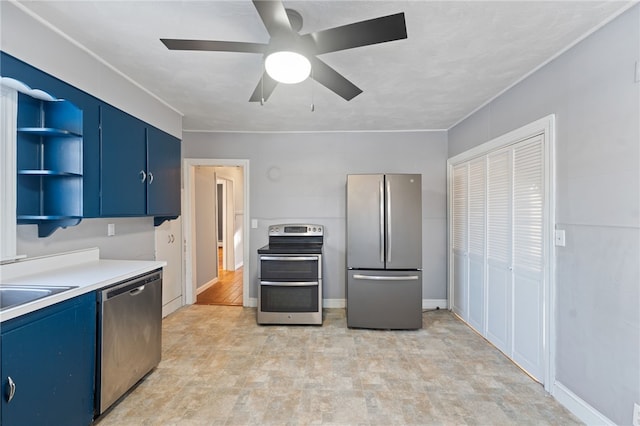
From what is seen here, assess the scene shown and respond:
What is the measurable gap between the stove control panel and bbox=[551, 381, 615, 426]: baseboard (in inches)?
108

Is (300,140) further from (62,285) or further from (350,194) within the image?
(62,285)

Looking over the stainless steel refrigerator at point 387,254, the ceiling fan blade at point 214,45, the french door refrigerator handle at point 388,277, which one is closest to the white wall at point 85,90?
the ceiling fan blade at point 214,45

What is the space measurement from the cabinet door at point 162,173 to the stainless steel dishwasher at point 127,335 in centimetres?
87

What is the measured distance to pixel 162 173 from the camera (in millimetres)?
3000

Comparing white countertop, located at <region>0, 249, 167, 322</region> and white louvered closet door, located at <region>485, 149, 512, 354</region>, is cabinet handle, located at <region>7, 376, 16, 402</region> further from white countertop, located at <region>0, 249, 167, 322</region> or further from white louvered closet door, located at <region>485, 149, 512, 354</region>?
white louvered closet door, located at <region>485, 149, 512, 354</region>

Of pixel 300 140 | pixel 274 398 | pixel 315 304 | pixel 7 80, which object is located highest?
pixel 300 140

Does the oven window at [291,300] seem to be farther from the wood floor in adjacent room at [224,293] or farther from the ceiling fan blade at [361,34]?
the ceiling fan blade at [361,34]

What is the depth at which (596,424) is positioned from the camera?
179 cm

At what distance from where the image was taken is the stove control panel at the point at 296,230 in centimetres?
404

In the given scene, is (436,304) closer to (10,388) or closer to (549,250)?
(549,250)

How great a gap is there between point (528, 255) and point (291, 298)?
2.38 meters

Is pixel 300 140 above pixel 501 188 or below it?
above

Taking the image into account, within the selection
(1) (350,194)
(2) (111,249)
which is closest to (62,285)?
(2) (111,249)

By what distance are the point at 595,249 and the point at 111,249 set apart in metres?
3.65
